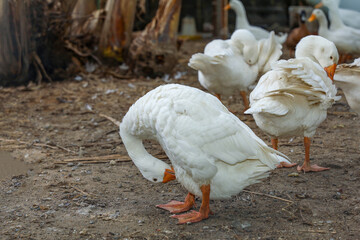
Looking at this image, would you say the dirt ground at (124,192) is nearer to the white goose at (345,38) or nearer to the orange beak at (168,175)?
the orange beak at (168,175)

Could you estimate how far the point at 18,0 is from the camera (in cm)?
726

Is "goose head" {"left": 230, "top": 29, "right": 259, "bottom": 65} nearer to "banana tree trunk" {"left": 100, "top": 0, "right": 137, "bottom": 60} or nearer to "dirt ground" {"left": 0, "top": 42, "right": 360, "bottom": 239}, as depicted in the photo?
"dirt ground" {"left": 0, "top": 42, "right": 360, "bottom": 239}

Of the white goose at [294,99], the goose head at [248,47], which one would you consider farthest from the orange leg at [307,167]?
the goose head at [248,47]

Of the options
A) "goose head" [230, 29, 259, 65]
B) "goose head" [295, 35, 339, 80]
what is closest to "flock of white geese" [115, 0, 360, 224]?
"goose head" [295, 35, 339, 80]

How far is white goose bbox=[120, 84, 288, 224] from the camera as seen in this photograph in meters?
3.03

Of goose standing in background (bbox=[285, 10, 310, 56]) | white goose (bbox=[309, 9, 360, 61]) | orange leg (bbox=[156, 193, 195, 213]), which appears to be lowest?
goose standing in background (bbox=[285, 10, 310, 56])

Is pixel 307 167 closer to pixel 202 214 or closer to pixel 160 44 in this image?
pixel 202 214

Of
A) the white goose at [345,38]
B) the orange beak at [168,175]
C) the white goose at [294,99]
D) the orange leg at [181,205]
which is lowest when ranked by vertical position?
the white goose at [345,38]

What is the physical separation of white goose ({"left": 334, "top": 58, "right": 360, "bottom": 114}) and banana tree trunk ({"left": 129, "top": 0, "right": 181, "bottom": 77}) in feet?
13.9

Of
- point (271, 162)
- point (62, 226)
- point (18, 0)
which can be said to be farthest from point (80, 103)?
point (271, 162)

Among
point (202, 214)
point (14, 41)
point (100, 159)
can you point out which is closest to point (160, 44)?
point (14, 41)

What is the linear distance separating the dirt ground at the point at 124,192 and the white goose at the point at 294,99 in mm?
444

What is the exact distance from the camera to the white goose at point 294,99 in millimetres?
3865

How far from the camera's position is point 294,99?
399 cm
